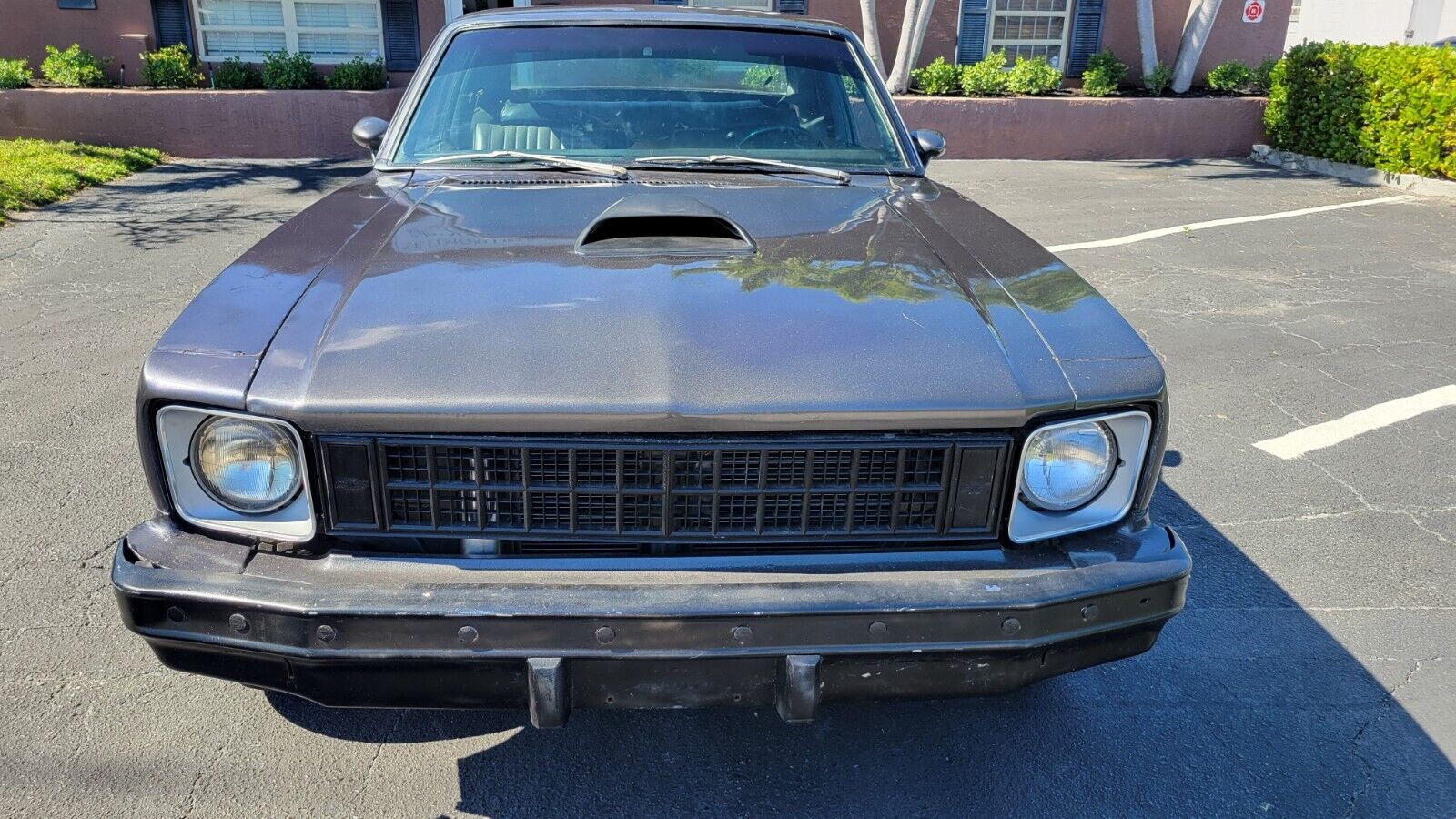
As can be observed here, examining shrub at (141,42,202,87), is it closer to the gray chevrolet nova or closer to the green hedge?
the gray chevrolet nova

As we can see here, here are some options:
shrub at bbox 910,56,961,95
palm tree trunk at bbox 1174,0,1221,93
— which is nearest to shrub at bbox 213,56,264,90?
shrub at bbox 910,56,961,95

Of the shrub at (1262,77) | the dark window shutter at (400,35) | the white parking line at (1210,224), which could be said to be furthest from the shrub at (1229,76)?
the dark window shutter at (400,35)

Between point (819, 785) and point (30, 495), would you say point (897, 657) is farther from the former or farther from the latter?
point (30, 495)

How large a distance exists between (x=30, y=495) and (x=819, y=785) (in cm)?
317

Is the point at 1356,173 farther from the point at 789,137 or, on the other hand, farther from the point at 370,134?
the point at 370,134

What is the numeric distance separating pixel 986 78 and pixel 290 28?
28.0 feet

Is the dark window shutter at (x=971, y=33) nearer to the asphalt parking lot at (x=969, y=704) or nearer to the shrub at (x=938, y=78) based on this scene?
the shrub at (x=938, y=78)

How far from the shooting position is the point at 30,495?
399cm

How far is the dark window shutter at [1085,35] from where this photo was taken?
14.2 meters

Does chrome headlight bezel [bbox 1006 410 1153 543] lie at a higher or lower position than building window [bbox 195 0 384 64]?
lower

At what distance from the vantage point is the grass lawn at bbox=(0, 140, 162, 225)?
9.00m

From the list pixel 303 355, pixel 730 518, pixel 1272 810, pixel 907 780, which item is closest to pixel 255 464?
pixel 303 355

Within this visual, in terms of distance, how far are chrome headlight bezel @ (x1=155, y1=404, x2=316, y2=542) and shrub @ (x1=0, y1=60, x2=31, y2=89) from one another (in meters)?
12.1

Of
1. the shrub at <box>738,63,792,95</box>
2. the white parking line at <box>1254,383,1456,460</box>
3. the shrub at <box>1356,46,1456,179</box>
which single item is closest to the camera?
the shrub at <box>738,63,792,95</box>
